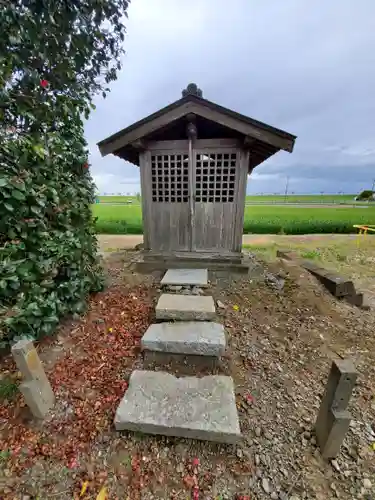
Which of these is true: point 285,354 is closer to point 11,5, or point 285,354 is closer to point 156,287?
point 156,287

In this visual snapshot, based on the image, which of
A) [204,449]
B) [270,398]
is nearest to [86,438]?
[204,449]

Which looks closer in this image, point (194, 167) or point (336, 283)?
point (194, 167)

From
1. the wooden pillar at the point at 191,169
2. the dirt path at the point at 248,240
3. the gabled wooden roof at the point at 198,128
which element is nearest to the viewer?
the gabled wooden roof at the point at 198,128

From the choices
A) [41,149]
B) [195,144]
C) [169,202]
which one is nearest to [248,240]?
[169,202]

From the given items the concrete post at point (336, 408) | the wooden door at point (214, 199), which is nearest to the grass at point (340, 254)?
the wooden door at point (214, 199)

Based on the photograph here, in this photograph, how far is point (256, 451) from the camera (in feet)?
5.93

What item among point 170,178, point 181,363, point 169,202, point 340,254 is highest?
point 170,178

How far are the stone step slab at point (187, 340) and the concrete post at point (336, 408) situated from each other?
0.99 metres

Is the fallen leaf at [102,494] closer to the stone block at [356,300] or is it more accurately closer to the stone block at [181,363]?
the stone block at [181,363]

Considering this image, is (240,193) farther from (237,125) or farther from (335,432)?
(335,432)

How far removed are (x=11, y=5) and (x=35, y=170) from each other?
1263 millimetres

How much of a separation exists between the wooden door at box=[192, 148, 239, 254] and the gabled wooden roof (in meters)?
0.44

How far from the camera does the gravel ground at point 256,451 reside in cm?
159

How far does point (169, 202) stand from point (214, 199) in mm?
902
